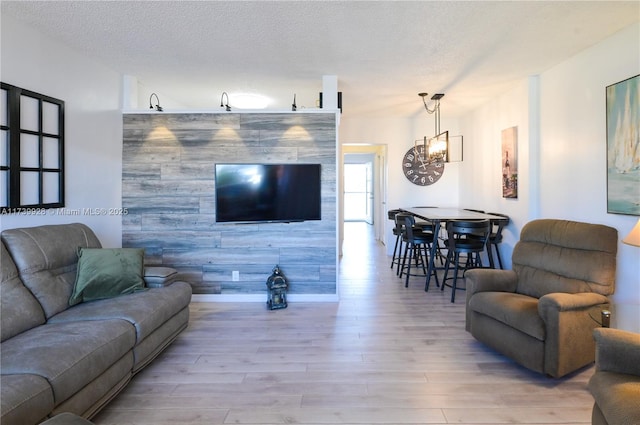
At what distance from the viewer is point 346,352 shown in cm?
277

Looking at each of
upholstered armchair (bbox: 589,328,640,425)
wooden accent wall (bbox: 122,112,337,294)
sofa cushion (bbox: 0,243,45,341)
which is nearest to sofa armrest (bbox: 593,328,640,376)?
upholstered armchair (bbox: 589,328,640,425)

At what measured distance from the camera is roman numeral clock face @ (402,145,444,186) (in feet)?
21.5

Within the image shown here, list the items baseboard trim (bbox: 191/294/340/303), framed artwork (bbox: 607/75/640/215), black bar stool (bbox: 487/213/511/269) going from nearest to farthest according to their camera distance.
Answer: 1. framed artwork (bbox: 607/75/640/215)
2. baseboard trim (bbox: 191/294/340/303)
3. black bar stool (bbox: 487/213/511/269)

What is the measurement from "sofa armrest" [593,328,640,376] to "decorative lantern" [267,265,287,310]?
2825 millimetres

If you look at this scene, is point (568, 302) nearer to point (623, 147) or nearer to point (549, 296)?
point (549, 296)

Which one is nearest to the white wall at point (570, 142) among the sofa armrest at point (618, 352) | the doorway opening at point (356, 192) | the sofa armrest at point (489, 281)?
the sofa armrest at point (489, 281)

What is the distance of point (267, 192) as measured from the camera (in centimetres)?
396

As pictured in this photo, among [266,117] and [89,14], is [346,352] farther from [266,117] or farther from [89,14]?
[89,14]

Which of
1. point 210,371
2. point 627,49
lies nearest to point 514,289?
point 627,49

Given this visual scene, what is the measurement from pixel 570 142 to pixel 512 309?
7.03ft

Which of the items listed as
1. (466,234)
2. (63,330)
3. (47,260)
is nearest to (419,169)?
(466,234)

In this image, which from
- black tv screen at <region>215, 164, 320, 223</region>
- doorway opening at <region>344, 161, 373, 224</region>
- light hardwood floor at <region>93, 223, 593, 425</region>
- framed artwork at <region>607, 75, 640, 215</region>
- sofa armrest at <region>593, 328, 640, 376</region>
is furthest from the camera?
doorway opening at <region>344, 161, 373, 224</region>

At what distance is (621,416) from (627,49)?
2950 millimetres

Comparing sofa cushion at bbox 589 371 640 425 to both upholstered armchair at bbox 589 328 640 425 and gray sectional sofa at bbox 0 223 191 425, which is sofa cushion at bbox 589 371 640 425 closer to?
upholstered armchair at bbox 589 328 640 425
